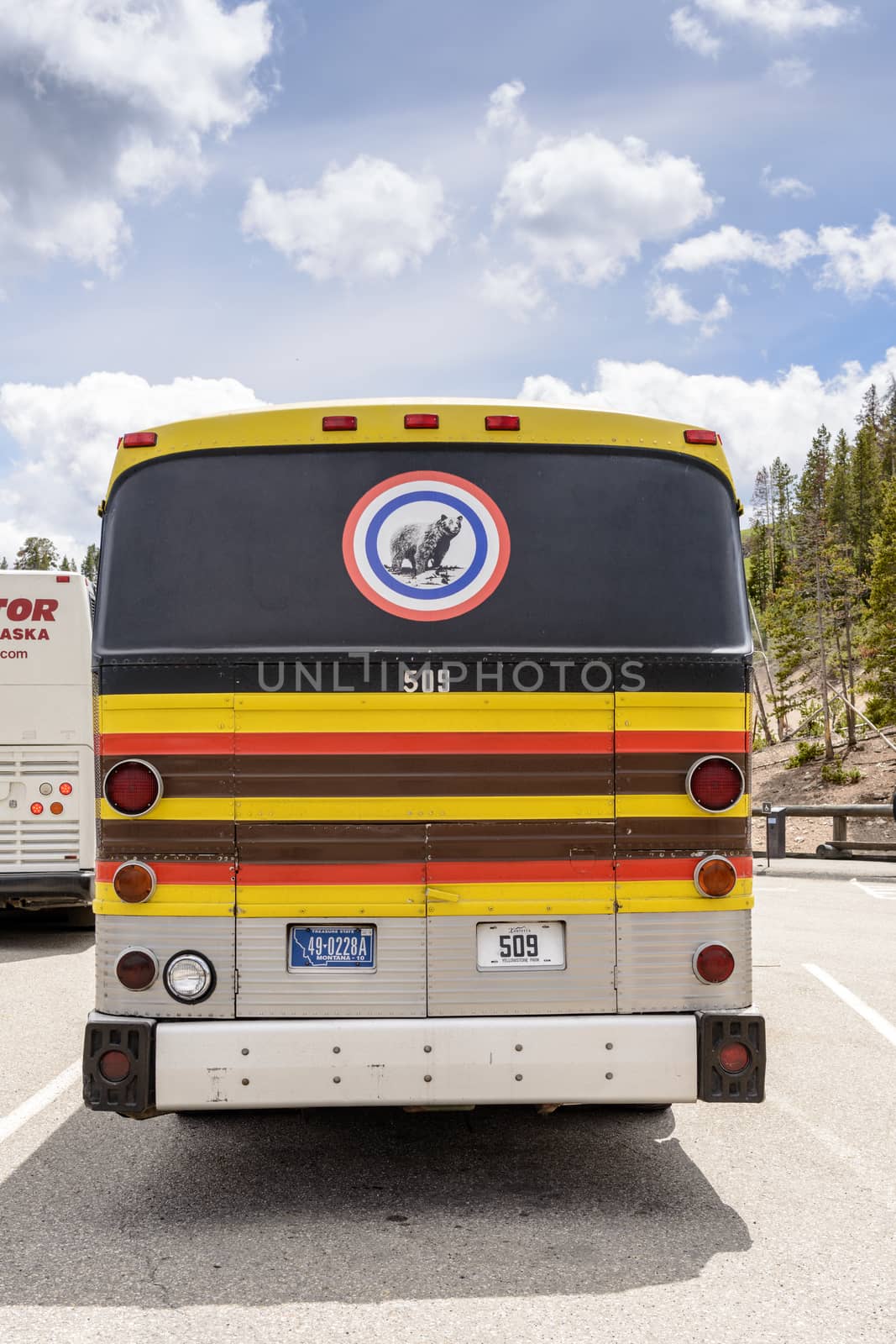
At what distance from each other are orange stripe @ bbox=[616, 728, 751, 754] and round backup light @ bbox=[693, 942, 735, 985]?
2.36ft

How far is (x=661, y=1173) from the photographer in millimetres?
5270

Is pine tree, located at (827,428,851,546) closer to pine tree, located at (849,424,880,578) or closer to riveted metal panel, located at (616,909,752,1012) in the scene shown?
pine tree, located at (849,424,880,578)

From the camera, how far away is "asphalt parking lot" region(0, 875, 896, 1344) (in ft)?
12.6

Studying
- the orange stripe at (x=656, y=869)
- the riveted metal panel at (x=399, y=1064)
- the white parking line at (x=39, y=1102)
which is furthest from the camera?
the white parking line at (x=39, y=1102)

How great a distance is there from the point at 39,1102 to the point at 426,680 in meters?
3.32

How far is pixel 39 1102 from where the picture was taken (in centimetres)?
636

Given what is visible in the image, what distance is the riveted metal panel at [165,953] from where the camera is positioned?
4586 millimetres

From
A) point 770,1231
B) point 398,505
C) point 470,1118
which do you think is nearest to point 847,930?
point 470,1118

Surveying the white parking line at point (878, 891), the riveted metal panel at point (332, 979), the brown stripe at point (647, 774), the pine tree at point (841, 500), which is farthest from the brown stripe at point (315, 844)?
the pine tree at point (841, 500)

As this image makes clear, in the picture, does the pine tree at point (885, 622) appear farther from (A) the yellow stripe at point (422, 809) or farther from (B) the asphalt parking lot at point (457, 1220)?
(A) the yellow stripe at point (422, 809)

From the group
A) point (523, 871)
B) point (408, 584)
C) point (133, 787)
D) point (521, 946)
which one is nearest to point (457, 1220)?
point (521, 946)

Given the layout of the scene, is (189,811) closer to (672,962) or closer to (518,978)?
(518,978)

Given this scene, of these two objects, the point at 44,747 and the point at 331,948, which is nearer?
the point at 331,948

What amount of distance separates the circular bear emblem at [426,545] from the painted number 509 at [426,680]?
0.68 ft
